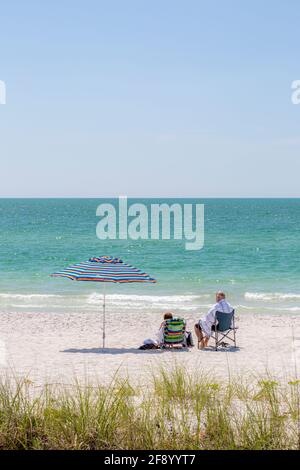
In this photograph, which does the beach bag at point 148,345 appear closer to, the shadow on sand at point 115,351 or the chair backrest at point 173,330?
the shadow on sand at point 115,351

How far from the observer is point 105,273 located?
406 inches

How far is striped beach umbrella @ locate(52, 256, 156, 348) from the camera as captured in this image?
10.2m

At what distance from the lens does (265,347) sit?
37.7 feet

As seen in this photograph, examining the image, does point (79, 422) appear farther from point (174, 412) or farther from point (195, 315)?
point (195, 315)

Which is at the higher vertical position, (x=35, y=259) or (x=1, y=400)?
(x=35, y=259)

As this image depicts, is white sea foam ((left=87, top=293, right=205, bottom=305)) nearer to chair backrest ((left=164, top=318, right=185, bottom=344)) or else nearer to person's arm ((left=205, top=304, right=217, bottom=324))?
chair backrest ((left=164, top=318, right=185, bottom=344))

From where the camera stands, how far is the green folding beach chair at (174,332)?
10883mm

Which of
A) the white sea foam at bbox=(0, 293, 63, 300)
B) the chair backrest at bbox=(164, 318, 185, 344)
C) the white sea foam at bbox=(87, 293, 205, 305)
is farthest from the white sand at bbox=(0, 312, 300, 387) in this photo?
the white sea foam at bbox=(0, 293, 63, 300)

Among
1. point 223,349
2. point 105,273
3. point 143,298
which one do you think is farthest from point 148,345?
point 143,298

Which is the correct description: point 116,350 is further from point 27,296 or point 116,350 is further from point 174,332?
point 27,296

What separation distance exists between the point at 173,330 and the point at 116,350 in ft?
3.81
